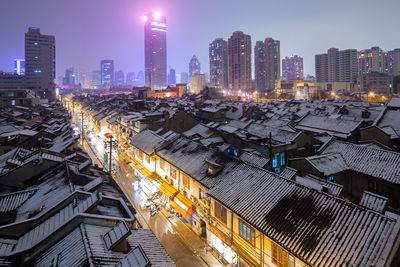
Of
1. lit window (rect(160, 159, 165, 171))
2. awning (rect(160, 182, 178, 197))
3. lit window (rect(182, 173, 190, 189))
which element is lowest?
awning (rect(160, 182, 178, 197))

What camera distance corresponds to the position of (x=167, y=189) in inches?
1030

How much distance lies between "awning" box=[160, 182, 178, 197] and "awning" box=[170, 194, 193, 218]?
954mm

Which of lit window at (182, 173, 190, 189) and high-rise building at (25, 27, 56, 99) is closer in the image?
lit window at (182, 173, 190, 189)

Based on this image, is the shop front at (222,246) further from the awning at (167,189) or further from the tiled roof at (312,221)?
the awning at (167,189)

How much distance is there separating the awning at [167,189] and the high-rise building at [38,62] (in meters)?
151

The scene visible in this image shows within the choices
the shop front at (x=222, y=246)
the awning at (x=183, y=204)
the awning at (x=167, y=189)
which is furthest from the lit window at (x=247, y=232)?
the awning at (x=167, y=189)

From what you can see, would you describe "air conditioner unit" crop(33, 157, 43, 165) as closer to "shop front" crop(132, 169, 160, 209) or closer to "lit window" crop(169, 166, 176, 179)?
"shop front" crop(132, 169, 160, 209)

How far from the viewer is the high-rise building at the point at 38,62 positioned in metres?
154

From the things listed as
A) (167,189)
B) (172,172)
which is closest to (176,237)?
(167,189)

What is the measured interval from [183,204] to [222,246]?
5294mm

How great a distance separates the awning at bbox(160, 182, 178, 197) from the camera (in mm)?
25206

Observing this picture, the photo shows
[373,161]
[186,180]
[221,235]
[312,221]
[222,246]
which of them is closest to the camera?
[312,221]

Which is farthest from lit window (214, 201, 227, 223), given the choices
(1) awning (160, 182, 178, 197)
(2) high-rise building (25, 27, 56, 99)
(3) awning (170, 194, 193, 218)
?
(2) high-rise building (25, 27, 56, 99)

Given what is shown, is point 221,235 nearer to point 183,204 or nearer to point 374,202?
point 183,204
